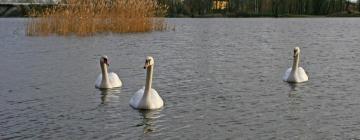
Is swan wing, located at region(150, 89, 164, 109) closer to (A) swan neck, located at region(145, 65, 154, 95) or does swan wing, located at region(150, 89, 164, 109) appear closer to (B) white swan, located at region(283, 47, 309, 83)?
(A) swan neck, located at region(145, 65, 154, 95)

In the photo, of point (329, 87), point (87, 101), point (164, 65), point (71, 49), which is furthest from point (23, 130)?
point (71, 49)

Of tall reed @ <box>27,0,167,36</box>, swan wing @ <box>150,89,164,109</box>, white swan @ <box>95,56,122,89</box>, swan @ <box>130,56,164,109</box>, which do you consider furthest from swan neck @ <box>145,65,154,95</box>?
tall reed @ <box>27,0,167,36</box>

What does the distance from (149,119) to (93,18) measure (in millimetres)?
24116

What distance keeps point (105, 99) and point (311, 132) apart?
17.5 feet

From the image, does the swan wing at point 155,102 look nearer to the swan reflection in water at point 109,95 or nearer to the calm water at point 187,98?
the calm water at point 187,98

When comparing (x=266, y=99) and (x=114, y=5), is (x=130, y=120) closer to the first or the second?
(x=266, y=99)

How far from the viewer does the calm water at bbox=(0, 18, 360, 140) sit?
1041cm

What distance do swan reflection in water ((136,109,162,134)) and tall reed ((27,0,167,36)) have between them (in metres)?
21.5

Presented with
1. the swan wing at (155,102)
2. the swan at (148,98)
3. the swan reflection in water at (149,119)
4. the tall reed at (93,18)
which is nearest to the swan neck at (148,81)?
the swan at (148,98)

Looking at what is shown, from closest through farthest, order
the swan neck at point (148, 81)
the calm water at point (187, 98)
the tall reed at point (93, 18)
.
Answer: the calm water at point (187, 98) < the swan neck at point (148, 81) < the tall reed at point (93, 18)

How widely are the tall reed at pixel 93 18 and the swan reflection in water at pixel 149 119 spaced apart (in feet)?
70.5

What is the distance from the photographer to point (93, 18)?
3453 cm

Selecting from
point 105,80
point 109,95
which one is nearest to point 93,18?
point 105,80

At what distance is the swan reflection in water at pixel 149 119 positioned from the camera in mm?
10594
